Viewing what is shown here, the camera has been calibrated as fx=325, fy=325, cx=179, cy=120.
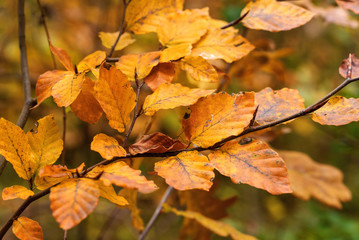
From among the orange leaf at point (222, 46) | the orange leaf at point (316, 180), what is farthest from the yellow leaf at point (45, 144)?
the orange leaf at point (316, 180)

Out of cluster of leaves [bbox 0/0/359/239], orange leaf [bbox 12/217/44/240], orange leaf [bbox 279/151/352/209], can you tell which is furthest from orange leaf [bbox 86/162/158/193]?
orange leaf [bbox 279/151/352/209]

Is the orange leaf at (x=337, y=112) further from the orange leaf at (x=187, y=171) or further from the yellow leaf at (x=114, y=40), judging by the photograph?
the yellow leaf at (x=114, y=40)

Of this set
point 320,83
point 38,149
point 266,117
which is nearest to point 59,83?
point 38,149

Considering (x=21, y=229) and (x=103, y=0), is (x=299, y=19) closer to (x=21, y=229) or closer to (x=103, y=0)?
(x=21, y=229)

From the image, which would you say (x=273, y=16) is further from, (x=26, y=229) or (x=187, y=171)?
(x=26, y=229)

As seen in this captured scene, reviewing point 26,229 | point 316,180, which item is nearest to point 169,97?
point 26,229

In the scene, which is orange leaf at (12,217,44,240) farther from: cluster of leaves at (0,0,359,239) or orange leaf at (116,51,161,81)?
orange leaf at (116,51,161,81)

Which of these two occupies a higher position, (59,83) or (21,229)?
(59,83)
